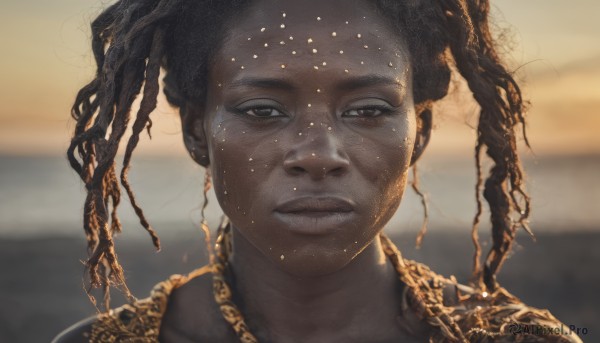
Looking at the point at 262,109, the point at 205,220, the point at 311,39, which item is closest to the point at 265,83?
the point at 262,109

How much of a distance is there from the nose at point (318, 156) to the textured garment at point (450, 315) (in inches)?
28.8

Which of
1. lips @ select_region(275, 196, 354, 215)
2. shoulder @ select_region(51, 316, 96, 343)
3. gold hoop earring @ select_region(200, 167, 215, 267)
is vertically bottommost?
shoulder @ select_region(51, 316, 96, 343)

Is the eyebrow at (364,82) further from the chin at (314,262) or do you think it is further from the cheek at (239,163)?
the chin at (314,262)

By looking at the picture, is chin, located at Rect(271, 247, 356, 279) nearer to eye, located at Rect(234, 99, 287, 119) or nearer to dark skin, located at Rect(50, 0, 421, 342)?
dark skin, located at Rect(50, 0, 421, 342)

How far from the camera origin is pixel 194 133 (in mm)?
3516

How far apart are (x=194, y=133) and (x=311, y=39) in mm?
686

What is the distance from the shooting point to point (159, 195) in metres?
13.2

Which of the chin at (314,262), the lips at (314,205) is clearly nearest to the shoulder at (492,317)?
the chin at (314,262)

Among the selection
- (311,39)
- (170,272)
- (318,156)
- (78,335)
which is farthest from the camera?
(170,272)

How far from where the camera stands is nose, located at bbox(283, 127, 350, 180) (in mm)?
2982

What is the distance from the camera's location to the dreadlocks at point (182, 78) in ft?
10.9

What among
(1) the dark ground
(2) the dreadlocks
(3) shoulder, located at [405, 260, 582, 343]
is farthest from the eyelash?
(1) the dark ground

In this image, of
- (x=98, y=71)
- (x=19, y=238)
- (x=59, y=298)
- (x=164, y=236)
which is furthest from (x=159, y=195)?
(x=98, y=71)

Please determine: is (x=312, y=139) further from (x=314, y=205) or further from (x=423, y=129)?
(x=423, y=129)
